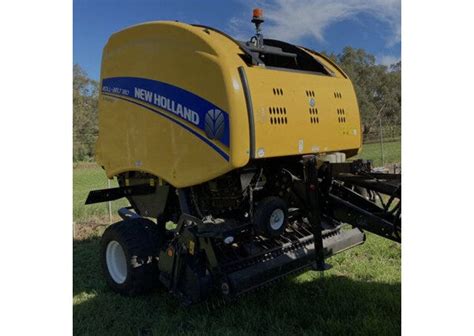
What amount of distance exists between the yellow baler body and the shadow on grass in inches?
39.1

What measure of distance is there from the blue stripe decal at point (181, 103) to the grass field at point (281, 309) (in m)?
1.30

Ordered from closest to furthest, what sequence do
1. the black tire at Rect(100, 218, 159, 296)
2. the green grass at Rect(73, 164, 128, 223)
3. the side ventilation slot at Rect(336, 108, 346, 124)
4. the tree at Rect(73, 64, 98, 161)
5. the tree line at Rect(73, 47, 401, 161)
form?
the tree line at Rect(73, 47, 401, 161)
the black tire at Rect(100, 218, 159, 296)
the side ventilation slot at Rect(336, 108, 346, 124)
the tree at Rect(73, 64, 98, 161)
the green grass at Rect(73, 164, 128, 223)

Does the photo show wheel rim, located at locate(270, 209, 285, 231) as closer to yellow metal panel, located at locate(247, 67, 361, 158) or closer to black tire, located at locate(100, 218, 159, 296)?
yellow metal panel, located at locate(247, 67, 361, 158)

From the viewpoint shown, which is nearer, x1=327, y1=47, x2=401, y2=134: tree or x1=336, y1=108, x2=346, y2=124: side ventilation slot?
x1=327, y1=47, x2=401, y2=134: tree

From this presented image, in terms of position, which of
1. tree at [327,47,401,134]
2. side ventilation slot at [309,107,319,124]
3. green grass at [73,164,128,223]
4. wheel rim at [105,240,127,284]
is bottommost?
wheel rim at [105,240,127,284]

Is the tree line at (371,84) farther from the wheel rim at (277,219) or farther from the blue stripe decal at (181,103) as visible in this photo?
the wheel rim at (277,219)

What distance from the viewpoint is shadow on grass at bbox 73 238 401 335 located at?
109 inches

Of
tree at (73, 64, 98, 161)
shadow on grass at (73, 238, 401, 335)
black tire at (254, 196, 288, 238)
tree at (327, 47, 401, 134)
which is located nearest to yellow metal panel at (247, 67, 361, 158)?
tree at (327, 47, 401, 134)

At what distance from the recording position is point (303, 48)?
11.7ft

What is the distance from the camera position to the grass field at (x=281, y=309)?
109 inches

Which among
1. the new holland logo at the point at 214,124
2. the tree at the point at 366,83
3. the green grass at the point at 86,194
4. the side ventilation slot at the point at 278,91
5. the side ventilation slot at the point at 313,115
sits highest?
the tree at the point at 366,83

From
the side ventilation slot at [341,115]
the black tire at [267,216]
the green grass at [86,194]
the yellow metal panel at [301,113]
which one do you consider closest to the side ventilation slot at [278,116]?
the yellow metal panel at [301,113]

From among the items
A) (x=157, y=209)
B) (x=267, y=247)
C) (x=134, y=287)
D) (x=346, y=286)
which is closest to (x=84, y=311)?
(x=134, y=287)
